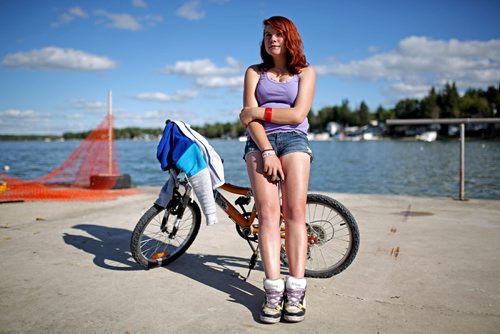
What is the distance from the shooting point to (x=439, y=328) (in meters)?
2.41

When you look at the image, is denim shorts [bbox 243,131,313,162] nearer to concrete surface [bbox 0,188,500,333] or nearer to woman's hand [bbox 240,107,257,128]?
woman's hand [bbox 240,107,257,128]

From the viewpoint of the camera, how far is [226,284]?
3240mm

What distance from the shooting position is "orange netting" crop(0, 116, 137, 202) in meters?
8.08

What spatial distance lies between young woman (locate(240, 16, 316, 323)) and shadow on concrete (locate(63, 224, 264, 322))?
0.39 metres

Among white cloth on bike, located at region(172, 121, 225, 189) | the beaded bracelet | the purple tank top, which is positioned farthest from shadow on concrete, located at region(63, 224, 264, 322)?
the purple tank top

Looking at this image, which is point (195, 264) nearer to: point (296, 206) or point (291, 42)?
point (296, 206)

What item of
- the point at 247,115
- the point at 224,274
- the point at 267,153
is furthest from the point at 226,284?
the point at 247,115

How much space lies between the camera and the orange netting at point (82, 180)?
318 inches

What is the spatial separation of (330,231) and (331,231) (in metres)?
0.01

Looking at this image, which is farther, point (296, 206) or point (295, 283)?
point (296, 206)

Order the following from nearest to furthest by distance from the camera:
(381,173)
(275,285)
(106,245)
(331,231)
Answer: (275,285) → (331,231) → (106,245) → (381,173)

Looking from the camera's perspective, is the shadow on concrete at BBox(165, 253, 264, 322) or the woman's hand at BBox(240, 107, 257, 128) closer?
the woman's hand at BBox(240, 107, 257, 128)

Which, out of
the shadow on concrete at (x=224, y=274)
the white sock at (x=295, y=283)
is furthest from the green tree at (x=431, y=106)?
the white sock at (x=295, y=283)

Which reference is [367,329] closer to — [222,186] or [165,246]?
[222,186]
